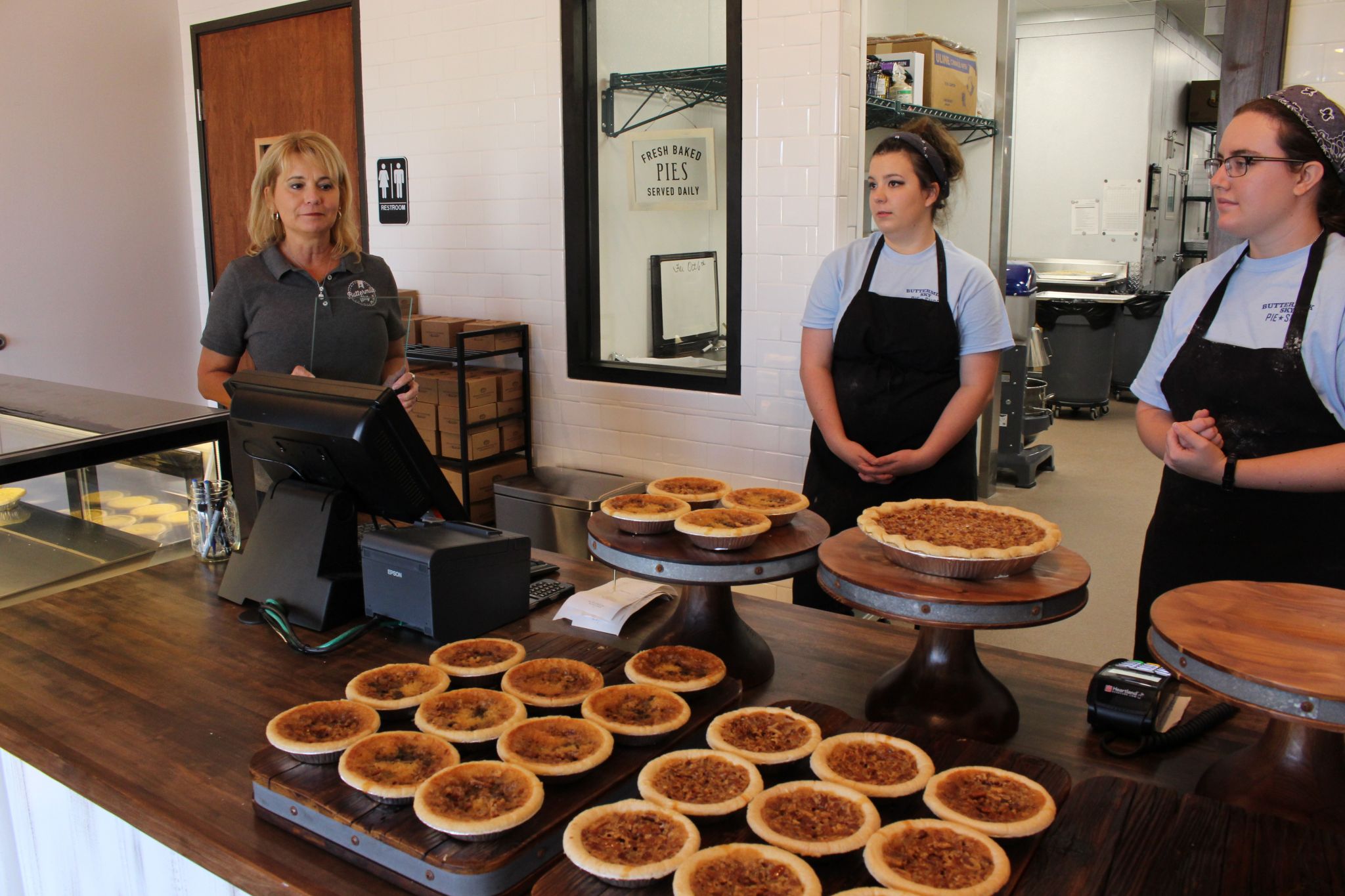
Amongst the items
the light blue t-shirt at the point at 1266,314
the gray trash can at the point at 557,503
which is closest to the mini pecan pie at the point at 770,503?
the light blue t-shirt at the point at 1266,314

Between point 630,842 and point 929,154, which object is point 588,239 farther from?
point 630,842

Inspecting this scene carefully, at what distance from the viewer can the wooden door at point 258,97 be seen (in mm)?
4938

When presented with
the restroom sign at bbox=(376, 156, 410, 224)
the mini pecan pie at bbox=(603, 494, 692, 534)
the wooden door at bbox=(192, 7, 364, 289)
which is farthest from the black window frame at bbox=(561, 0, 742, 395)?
the mini pecan pie at bbox=(603, 494, 692, 534)

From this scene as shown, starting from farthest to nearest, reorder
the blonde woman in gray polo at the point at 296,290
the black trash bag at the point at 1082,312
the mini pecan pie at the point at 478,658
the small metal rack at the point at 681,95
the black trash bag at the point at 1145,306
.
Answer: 1. the black trash bag at the point at 1145,306
2. the black trash bag at the point at 1082,312
3. the small metal rack at the point at 681,95
4. the blonde woman in gray polo at the point at 296,290
5. the mini pecan pie at the point at 478,658

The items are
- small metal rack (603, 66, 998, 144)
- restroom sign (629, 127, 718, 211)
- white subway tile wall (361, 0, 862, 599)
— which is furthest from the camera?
restroom sign (629, 127, 718, 211)

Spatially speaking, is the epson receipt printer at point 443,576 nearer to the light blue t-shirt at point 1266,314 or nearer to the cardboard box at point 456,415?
the light blue t-shirt at point 1266,314

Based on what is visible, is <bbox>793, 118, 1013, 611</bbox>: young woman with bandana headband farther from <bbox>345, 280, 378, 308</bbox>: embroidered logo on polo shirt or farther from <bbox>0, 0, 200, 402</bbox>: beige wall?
<bbox>0, 0, 200, 402</bbox>: beige wall

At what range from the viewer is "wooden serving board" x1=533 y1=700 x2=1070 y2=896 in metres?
1.15

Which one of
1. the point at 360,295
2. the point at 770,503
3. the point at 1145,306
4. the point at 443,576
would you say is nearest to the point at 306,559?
the point at 443,576

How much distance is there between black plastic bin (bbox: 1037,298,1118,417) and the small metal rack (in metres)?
4.38

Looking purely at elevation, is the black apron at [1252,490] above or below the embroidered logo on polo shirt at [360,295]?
below

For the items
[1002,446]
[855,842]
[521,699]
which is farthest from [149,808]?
[1002,446]

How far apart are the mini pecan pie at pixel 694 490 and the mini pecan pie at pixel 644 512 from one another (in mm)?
63

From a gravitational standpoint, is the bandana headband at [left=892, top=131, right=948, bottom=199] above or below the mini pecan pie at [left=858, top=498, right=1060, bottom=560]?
above
